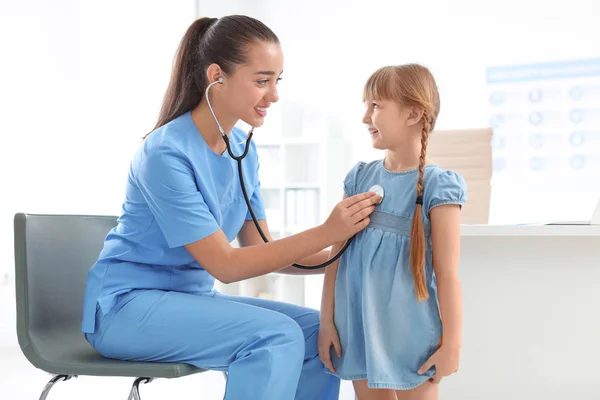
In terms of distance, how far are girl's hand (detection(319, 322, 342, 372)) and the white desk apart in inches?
22.7

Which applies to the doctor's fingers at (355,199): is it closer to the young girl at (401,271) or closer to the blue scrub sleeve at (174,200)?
the young girl at (401,271)

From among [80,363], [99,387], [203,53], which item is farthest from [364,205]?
[99,387]

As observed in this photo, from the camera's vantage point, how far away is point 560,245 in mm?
1818

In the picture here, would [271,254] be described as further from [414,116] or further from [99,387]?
[99,387]

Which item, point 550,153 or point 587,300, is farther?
point 550,153

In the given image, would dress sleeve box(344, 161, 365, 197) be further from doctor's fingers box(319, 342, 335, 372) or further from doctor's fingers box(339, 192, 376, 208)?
doctor's fingers box(319, 342, 335, 372)

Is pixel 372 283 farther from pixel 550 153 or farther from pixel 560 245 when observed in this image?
pixel 550 153

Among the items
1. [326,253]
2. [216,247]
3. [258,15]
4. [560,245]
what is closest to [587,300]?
[560,245]

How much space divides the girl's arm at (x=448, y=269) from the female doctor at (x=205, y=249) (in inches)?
5.3

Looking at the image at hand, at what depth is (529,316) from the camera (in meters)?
1.83

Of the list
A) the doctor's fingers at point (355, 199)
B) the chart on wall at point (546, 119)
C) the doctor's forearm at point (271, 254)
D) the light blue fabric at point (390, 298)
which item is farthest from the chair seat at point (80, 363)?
the chart on wall at point (546, 119)

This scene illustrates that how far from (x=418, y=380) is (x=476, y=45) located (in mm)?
4243

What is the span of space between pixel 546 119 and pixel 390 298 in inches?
165

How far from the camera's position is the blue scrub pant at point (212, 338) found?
1.20 metres
